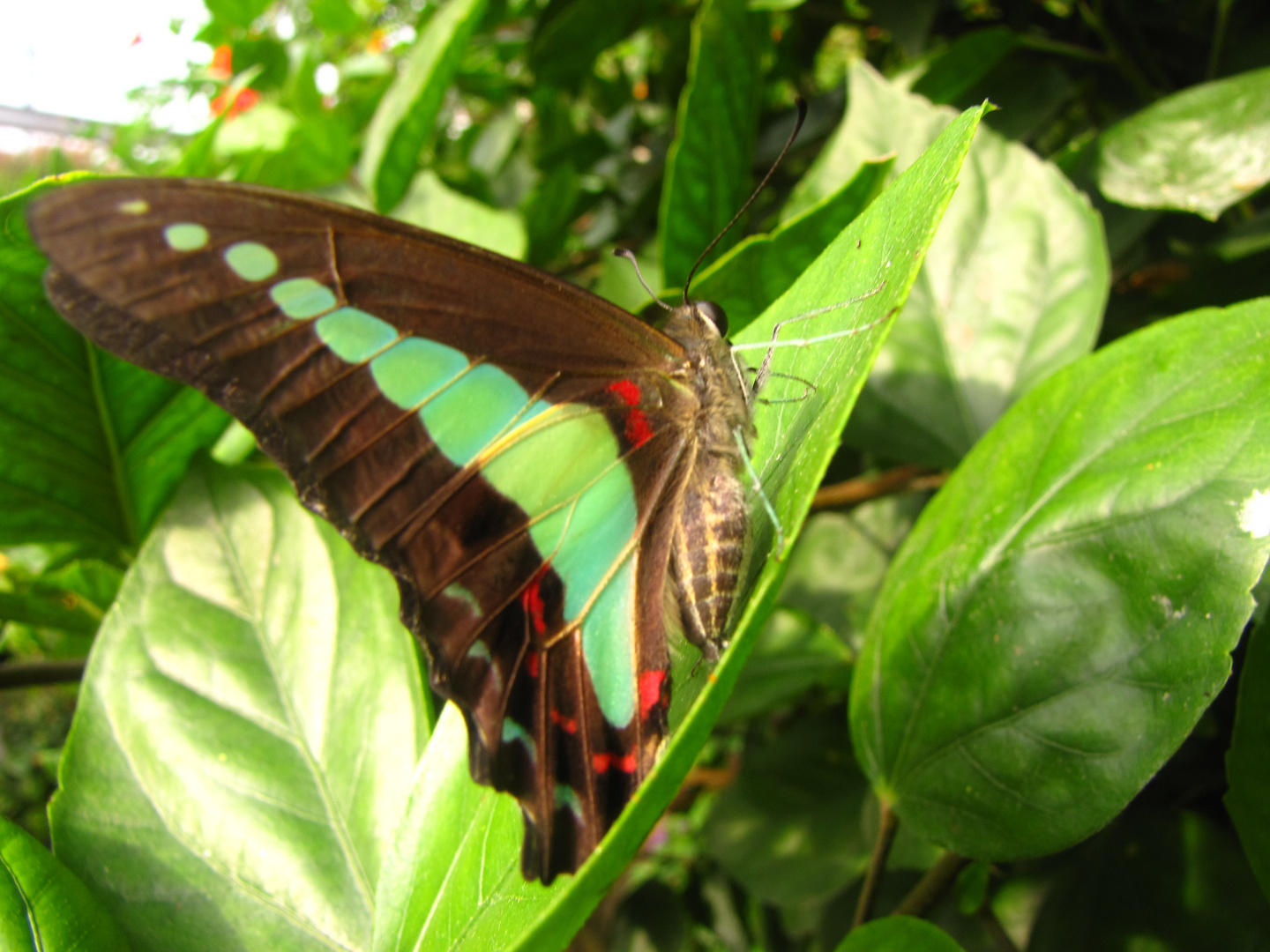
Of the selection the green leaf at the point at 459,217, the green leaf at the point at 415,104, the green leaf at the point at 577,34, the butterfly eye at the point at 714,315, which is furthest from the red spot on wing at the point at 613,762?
the green leaf at the point at 577,34

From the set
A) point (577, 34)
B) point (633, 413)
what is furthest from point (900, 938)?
point (577, 34)

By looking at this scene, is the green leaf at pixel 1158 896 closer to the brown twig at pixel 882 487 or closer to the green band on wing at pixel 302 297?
the brown twig at pixel 882 487

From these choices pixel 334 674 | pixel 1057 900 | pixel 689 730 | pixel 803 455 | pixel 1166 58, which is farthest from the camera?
pixel 1166 58

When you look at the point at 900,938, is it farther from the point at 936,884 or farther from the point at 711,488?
the point at 711,488

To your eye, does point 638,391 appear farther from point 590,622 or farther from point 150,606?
point 150,606

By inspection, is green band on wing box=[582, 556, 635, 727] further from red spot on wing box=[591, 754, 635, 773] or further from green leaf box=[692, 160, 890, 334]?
green leaf box=[692, 160, 890, 334]

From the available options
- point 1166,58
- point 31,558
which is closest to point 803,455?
point 1166,58
